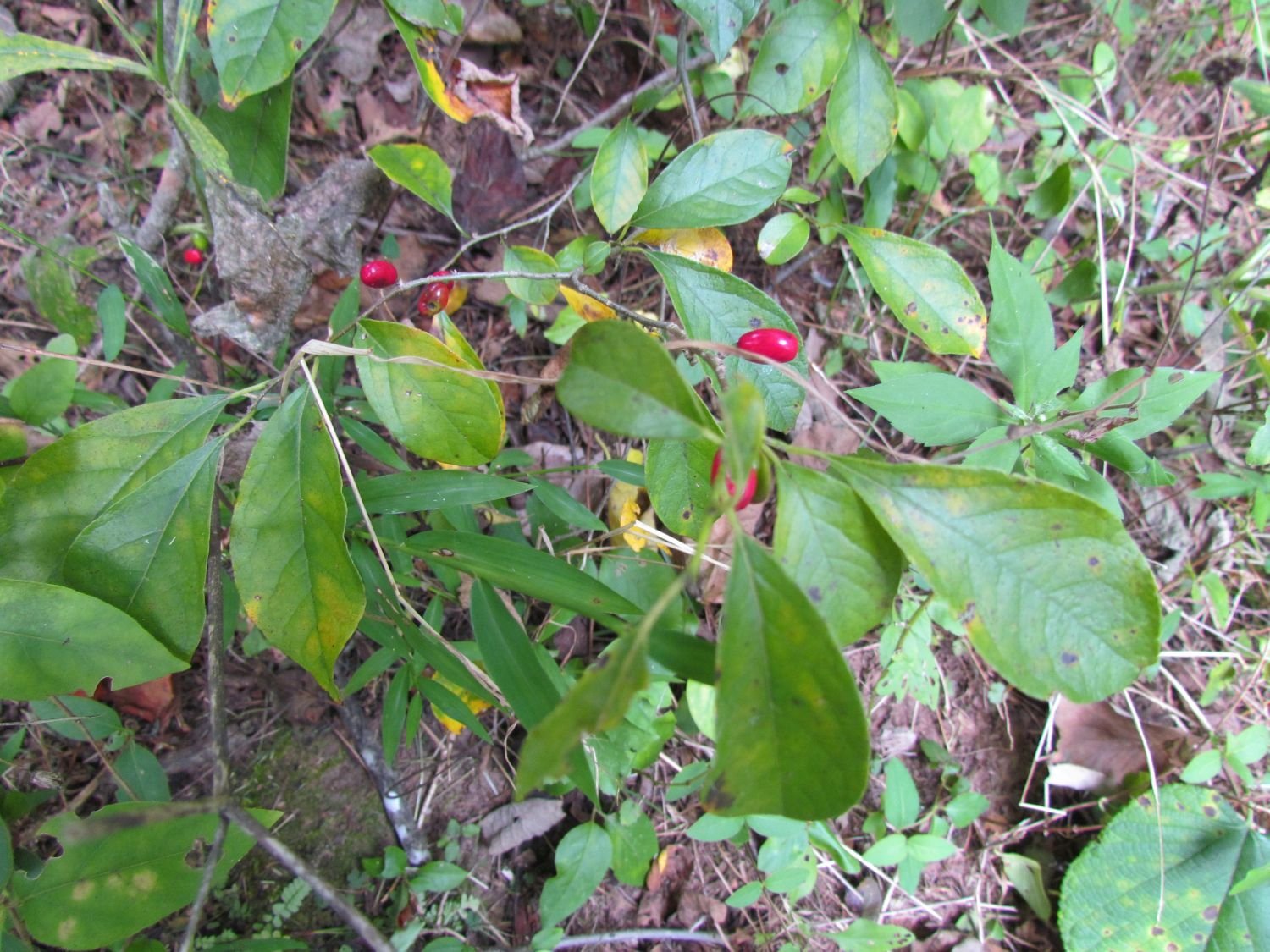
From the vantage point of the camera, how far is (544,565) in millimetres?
1070

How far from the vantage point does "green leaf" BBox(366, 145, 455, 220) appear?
129 cm

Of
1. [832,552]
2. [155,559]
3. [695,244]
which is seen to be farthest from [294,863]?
[695,244]

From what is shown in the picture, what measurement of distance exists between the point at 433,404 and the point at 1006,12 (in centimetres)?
127

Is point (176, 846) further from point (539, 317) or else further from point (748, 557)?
point (539, 317)

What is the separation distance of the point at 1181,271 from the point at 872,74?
1.46 meters

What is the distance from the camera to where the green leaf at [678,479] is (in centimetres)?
108

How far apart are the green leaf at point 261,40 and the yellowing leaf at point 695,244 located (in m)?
0.65

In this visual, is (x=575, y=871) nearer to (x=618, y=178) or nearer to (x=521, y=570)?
(x=521, y=570)

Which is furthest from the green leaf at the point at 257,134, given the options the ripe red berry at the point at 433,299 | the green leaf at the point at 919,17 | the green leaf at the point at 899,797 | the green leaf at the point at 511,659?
the green leaf at the point at 899,797

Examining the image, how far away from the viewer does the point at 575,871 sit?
152 cm

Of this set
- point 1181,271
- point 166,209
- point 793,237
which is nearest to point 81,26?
point 166,209

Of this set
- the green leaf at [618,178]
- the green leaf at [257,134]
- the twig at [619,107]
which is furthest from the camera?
the twig at [619,107]

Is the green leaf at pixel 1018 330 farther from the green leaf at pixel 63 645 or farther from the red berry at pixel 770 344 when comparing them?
the green leaf at pixel 63 645

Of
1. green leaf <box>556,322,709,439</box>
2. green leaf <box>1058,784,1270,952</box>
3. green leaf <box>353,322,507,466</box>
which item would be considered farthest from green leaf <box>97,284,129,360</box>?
green leaf <box>1058,784,1270,952</box>
